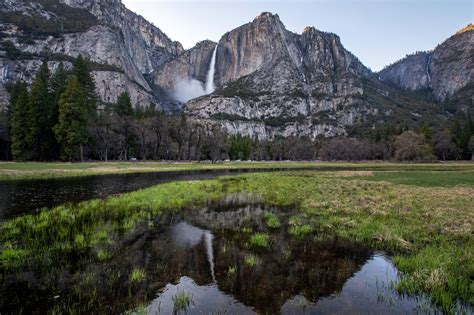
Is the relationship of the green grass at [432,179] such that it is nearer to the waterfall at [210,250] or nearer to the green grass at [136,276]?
the waterfall at [210,250]

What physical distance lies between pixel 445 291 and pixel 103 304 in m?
9.39

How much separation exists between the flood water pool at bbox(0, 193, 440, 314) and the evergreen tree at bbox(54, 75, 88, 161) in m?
69.4

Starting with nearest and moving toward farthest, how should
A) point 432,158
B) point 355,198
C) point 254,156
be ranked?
point 355,198 → point 432,158 → point 254,156

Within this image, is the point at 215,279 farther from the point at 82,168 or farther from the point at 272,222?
the point at 82,168

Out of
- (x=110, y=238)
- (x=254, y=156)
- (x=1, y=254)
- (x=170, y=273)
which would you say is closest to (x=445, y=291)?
(x=170, y=273)

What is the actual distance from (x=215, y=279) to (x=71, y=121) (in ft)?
254

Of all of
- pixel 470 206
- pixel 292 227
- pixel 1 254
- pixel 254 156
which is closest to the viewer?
pixel 1 254

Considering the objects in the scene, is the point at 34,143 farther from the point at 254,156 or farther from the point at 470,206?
the point at 254,156

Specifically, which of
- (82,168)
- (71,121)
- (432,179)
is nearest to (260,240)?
(432,179)

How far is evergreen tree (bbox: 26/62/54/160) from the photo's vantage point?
71375 millimetres

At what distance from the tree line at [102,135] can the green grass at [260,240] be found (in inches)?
2858

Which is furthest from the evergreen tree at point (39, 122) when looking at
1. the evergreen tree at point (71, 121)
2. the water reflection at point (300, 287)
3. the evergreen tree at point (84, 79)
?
the water reflection at point (300, 287)

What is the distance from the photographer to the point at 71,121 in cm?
6988

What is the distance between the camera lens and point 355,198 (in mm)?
22578
